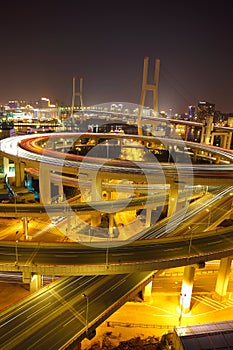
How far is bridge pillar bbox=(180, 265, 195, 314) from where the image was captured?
77.3 feet

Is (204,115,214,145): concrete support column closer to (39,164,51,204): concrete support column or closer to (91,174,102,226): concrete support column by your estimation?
(91,174,102,226): concrete support column

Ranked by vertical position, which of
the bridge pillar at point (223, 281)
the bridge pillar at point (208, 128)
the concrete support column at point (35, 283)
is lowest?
the bridge pillar at point (223, 281)

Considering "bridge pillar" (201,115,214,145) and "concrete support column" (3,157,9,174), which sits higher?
"bridge pillar" (201,115,214,145)

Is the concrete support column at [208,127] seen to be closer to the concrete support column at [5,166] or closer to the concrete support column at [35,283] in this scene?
the concrete support column at [5,166]

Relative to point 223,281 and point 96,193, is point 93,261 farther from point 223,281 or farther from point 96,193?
point 96,193

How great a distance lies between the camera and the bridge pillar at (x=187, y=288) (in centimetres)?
2356

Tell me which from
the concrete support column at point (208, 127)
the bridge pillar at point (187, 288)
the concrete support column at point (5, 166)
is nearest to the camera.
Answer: the bridge pillar at point (187, 288)

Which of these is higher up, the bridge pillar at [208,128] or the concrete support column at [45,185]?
the bridge pillar at [208,128]

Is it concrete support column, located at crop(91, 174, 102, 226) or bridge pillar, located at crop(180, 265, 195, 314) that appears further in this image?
concrete support column, located at crop(91, 174, 102, 226)

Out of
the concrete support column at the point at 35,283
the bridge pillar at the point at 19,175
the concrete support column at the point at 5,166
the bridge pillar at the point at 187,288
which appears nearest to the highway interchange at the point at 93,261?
the bridge pillar at the point at 187,288

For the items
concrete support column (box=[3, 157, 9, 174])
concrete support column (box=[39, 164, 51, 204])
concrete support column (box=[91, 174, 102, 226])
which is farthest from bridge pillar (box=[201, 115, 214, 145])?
concrete support column (box=[3, 157, 9, 174])

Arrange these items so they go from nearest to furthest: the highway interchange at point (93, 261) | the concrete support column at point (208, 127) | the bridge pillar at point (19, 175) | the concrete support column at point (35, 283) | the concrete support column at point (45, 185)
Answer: the highway interchange at point (93, 261) → the concrete support column at point (35, 283) → the concrete support column at point (45, 185) → the bridge pillar at point (19, 175) → the concrete support column at point (208, 127)

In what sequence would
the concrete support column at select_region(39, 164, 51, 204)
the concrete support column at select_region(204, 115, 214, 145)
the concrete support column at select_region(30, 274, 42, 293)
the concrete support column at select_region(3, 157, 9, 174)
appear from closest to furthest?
the concrete support column at select_region(30, 274, 42, 293)
the concrete support column at select_region(39, 164, 51, 204)
the concrete support column at select_region(3, 157, 9, 174)
the concrete support column at select_region(204, 115, 214, 145)

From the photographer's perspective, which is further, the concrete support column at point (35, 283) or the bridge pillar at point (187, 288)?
the bridge pillar at point (187, 288)
